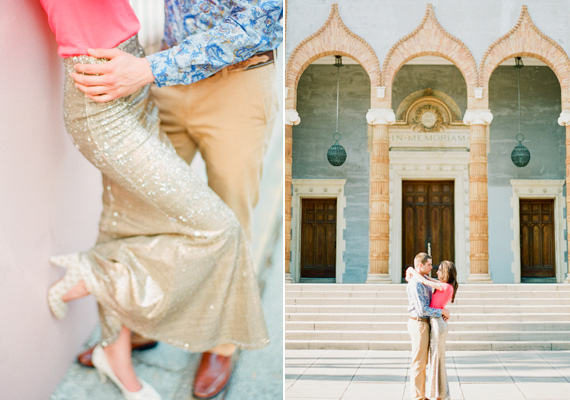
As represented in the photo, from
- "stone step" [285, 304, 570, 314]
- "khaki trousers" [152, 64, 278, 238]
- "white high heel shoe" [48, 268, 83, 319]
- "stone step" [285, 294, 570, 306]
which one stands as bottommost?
"stone step" [285, 304, 570, 314]

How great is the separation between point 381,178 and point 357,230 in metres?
2.42

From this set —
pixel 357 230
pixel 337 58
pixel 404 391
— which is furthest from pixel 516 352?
pixel 337 58

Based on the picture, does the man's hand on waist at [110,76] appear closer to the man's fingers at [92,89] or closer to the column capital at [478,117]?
the man's fingers at [92,89]

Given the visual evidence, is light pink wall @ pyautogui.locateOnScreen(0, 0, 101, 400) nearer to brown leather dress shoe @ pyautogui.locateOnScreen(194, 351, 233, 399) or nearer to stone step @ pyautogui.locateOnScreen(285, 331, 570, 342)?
brown leather dress shoe @ pyautogui.locateOnScreen(194, 351, 233, 399)

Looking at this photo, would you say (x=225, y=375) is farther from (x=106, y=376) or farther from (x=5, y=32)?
(x=5, y=32)

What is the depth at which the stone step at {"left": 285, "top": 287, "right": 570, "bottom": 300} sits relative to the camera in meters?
11.8

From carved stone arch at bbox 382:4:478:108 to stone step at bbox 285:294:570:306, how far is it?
4370 millimetres

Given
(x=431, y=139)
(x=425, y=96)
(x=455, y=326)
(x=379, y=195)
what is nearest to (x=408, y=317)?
(x=455, y=326)

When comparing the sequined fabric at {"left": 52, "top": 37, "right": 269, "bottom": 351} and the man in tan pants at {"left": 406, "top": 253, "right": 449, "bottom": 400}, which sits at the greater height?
the sequined fabric at {"left": 52, "top": 37, "right": 269, "bottom": 351}

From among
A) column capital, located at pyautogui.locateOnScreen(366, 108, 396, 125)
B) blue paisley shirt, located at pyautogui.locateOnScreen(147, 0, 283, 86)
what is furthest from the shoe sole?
column capital, located at pyautogui.locateOnScreen(366, 108, 396, 125)

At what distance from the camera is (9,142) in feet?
7.28

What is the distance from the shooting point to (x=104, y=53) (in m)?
2.33

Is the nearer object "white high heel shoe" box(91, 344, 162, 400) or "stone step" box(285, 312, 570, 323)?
"white high heel shoe" box(91, 344, 162, 400)

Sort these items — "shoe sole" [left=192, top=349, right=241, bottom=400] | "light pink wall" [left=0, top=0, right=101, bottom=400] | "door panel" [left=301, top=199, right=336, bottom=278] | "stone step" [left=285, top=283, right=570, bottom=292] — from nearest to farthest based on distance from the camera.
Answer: "light pink wall" [left=0, top=0, right=101, bottom=400] → "shoe sole" [left=192, top=349, right=241, bottom=400] → "stone step" [left=285, top=283, right=570, bottom=292] → "door panel" [left=301, top=199, right=336, bottom=278]
